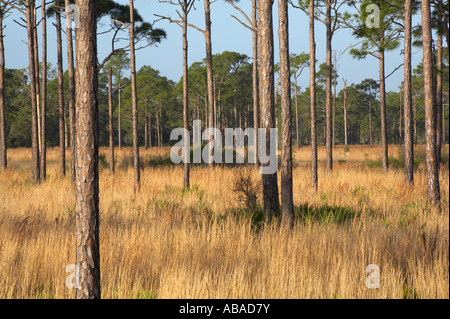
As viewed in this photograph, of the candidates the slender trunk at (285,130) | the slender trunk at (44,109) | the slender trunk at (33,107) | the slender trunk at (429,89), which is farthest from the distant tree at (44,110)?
the slender trunk at (429,89)

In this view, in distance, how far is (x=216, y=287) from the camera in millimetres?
3992

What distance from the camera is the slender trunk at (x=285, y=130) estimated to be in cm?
662

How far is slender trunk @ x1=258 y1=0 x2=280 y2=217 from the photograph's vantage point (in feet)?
22.3

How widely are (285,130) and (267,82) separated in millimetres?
926

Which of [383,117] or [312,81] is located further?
[383,117]

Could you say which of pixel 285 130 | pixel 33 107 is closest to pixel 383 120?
pixel 285 130

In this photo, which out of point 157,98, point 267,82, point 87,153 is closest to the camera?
point 87,153

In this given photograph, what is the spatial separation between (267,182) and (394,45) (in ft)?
41.0

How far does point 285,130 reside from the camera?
6.64m

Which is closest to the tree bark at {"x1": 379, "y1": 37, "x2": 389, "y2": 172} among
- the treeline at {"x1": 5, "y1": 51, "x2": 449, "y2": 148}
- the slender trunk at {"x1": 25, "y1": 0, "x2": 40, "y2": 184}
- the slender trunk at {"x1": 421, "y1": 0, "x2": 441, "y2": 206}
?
the slender trunk at {"x1": 421, "y1": 0, "x2": 441, "y2": 206}

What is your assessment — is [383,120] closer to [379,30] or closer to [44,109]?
[379,30]
